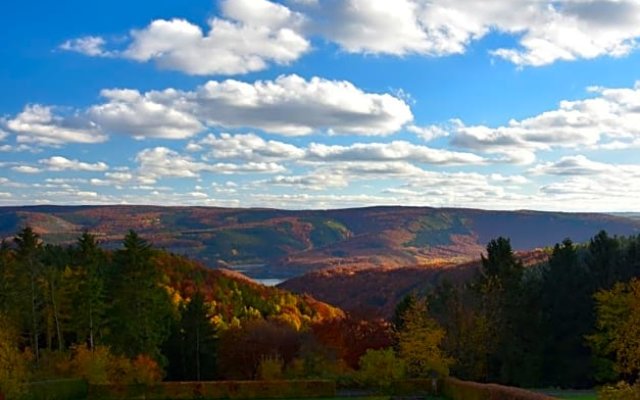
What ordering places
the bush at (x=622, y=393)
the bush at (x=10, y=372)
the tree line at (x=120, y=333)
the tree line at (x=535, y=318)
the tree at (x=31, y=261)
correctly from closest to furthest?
the bush at (x=622, y=393), the bush at (x=10, y=372), the tree line at (x=120, y=333), the tree at (x=31, y=261), the tree line at (x=535, y=318)

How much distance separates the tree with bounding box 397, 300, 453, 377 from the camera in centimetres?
5741

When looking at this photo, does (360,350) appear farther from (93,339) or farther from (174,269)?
(174,269)

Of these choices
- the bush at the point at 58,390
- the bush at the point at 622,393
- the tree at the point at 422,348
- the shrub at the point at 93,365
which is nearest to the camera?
the bush at the point at 622,393

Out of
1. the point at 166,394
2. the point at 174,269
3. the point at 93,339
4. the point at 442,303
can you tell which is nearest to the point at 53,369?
the point at 93,339

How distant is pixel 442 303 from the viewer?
232ft

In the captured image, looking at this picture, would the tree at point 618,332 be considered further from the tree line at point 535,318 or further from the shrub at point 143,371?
A: the shrub at point 143,371

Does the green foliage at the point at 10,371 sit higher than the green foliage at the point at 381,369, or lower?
higher

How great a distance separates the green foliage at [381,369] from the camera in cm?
5541

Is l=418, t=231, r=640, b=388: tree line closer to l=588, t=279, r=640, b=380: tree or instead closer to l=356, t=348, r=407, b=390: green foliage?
l=588, t=279, r=640, b=380: tree

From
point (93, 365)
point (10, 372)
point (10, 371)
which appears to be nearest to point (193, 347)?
point (93, 365)

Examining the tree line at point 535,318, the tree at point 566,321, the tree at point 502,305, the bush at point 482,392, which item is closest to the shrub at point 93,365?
the bush at point 482,392

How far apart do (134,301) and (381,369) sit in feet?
67.0

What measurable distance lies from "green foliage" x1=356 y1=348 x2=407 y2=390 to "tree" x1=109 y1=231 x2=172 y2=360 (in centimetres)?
1768

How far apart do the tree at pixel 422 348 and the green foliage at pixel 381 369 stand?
8.43 ft
